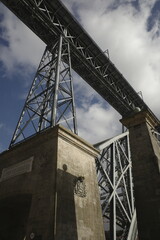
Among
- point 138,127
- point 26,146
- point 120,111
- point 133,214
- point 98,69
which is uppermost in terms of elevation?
point 98,69

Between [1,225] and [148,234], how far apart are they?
16.9 ft

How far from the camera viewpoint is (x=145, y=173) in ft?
24.6

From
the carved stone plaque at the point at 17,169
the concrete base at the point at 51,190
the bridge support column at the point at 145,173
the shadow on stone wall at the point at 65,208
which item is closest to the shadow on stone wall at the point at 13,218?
the concrete base at the point at 51,190

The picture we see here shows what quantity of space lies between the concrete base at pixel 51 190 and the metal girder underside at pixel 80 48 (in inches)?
299

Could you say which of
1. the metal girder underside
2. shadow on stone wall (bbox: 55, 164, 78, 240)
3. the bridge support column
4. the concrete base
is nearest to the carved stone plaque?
the concrete base

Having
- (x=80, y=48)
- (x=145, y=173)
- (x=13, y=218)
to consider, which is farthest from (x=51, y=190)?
(x=80, y=48)

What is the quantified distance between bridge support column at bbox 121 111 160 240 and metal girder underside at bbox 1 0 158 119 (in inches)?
264

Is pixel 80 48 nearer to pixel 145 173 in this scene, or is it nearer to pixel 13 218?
pixel 145 173

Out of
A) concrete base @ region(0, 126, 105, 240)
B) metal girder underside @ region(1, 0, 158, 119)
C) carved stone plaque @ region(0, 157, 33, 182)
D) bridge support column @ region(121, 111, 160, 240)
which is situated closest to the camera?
concrete base @ region(0, 126, 105, 240)

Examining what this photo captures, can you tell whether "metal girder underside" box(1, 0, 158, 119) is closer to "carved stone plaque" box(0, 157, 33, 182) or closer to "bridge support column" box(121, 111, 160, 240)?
"bridge support column" box(121, 111, 160, 240)

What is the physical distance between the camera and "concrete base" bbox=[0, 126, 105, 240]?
17.4ft

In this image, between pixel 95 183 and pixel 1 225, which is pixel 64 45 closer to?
pixel 95 183

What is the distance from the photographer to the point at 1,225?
7262mm

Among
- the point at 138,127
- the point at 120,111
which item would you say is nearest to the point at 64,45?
the point at 138,127
